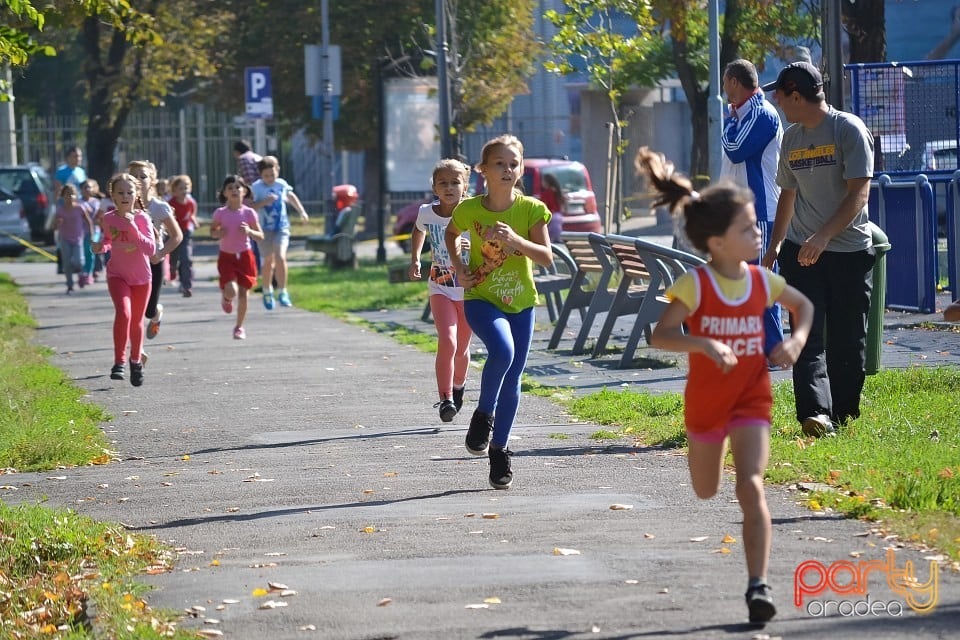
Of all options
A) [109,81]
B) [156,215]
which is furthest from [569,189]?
[156,215]

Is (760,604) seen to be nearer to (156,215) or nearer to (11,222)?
(156,215)

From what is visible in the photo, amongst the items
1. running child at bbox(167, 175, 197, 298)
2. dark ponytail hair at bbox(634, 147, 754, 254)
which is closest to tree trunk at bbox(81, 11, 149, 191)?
running child at bbox(167, 175, 197, 298)

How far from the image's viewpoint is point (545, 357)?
14.0 meters

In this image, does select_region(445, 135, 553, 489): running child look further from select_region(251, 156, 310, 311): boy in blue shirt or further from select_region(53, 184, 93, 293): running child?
select_region(53, 184, 93, 293): running child

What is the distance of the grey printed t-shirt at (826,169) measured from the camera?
8297mm

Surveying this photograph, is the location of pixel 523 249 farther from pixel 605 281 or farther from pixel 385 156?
pixel 385 156

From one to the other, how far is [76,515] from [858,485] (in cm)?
340

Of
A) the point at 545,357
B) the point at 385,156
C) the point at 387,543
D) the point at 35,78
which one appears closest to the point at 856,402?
the point at 387,543

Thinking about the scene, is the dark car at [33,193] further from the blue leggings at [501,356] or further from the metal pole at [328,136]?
the blue leggings at [501,356]

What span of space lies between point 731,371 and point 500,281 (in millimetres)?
2707

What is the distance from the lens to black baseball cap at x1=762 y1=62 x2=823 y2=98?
8312 mm

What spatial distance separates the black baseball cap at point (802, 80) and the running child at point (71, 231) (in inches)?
692

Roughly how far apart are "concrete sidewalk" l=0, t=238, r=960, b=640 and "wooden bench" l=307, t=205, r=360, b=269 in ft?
48.4

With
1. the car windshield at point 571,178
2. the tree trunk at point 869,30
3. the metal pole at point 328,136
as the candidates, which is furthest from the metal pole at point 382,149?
the tree trunk at point 869,30
